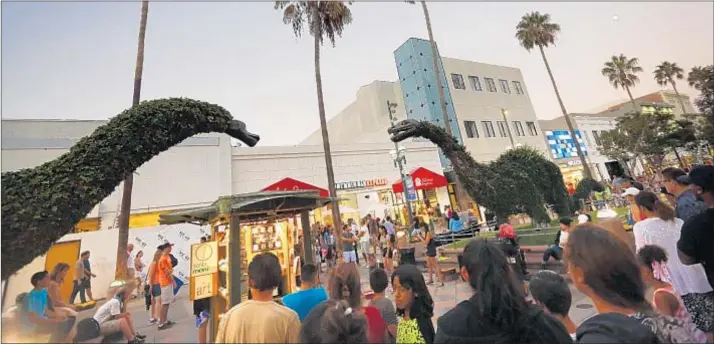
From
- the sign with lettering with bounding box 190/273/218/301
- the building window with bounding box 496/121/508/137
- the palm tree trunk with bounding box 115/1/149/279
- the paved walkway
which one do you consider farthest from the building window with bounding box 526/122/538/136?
the sign with lettering with bounding box 190/273/218/301

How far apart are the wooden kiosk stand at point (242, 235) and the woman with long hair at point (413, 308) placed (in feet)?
9.27

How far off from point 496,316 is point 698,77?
4.48m

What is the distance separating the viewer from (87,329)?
424 centimetres

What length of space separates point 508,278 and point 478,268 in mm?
153

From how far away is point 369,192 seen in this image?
58.5ft

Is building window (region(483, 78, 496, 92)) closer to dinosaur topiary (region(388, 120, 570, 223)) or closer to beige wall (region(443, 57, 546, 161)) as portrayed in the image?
beige wall (region(443, 57, 546, 161))

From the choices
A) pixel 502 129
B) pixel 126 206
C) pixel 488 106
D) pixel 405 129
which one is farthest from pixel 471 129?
pixel 126 206

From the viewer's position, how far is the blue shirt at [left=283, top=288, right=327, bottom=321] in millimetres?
2807

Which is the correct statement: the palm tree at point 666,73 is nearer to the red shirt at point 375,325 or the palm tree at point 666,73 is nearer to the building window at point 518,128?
the building window at point 518,128

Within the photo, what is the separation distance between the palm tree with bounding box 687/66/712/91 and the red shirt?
4579mm

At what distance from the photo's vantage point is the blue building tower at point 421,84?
2362cm

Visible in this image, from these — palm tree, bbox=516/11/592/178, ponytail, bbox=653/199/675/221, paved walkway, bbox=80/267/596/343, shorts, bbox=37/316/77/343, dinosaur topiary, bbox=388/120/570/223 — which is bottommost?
paved walkway, bbox=80/267/596/343

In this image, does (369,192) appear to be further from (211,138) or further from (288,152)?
(211,138)

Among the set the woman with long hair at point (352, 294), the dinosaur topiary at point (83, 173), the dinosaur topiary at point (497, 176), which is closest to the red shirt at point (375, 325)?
the woman with long hair at point (352, 294)
